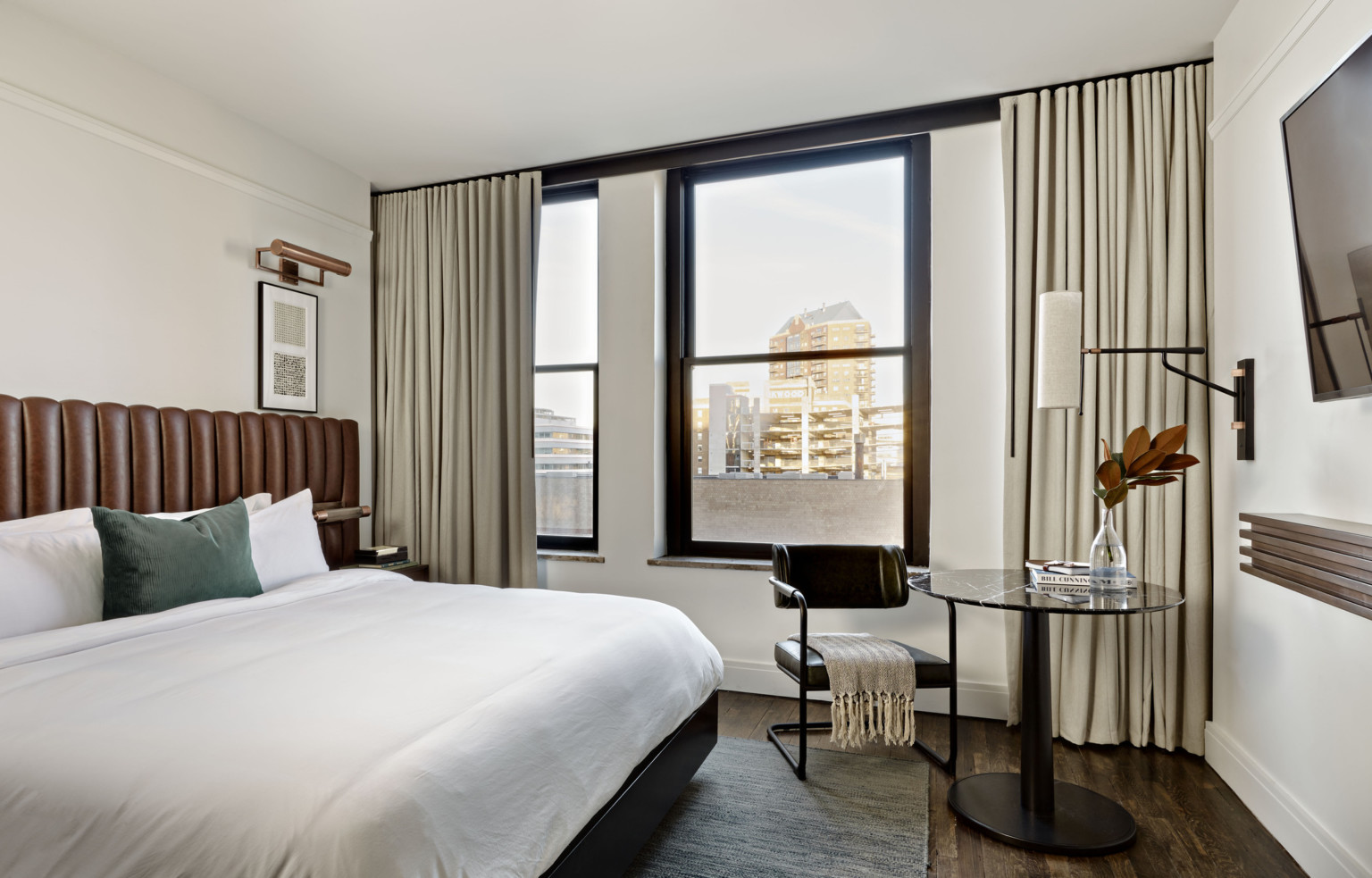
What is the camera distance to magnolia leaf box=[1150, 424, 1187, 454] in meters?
2.34

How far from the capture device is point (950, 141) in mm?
3461

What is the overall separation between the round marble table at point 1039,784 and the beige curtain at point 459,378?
2348mm

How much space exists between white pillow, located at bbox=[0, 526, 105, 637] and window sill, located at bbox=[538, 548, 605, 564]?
6.79 feet

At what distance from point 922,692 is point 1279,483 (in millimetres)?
1672

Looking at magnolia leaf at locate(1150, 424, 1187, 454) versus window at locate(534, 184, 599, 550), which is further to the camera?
window at locate(534, 184, 599, 550)

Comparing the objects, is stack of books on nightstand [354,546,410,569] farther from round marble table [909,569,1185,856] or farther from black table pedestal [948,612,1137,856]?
black table pedestal [948,612,1137,856]

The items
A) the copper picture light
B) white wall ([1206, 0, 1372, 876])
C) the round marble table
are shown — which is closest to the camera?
white wall ([1206, 0, 1372, 876])

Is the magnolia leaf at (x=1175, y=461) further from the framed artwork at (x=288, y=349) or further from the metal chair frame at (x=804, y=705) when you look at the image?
the framed artwork at (x=288, y=349)

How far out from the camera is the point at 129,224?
10.1 feet

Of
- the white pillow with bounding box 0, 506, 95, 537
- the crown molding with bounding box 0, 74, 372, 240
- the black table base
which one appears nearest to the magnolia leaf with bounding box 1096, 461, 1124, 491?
the black table base

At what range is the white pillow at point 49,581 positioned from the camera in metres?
2.13

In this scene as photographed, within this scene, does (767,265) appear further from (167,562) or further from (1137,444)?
(167,562)

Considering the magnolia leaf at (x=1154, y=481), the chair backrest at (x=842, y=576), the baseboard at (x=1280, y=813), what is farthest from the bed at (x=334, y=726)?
the baseboard at (x=1280, y=813)

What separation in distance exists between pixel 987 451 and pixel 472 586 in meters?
2.30
